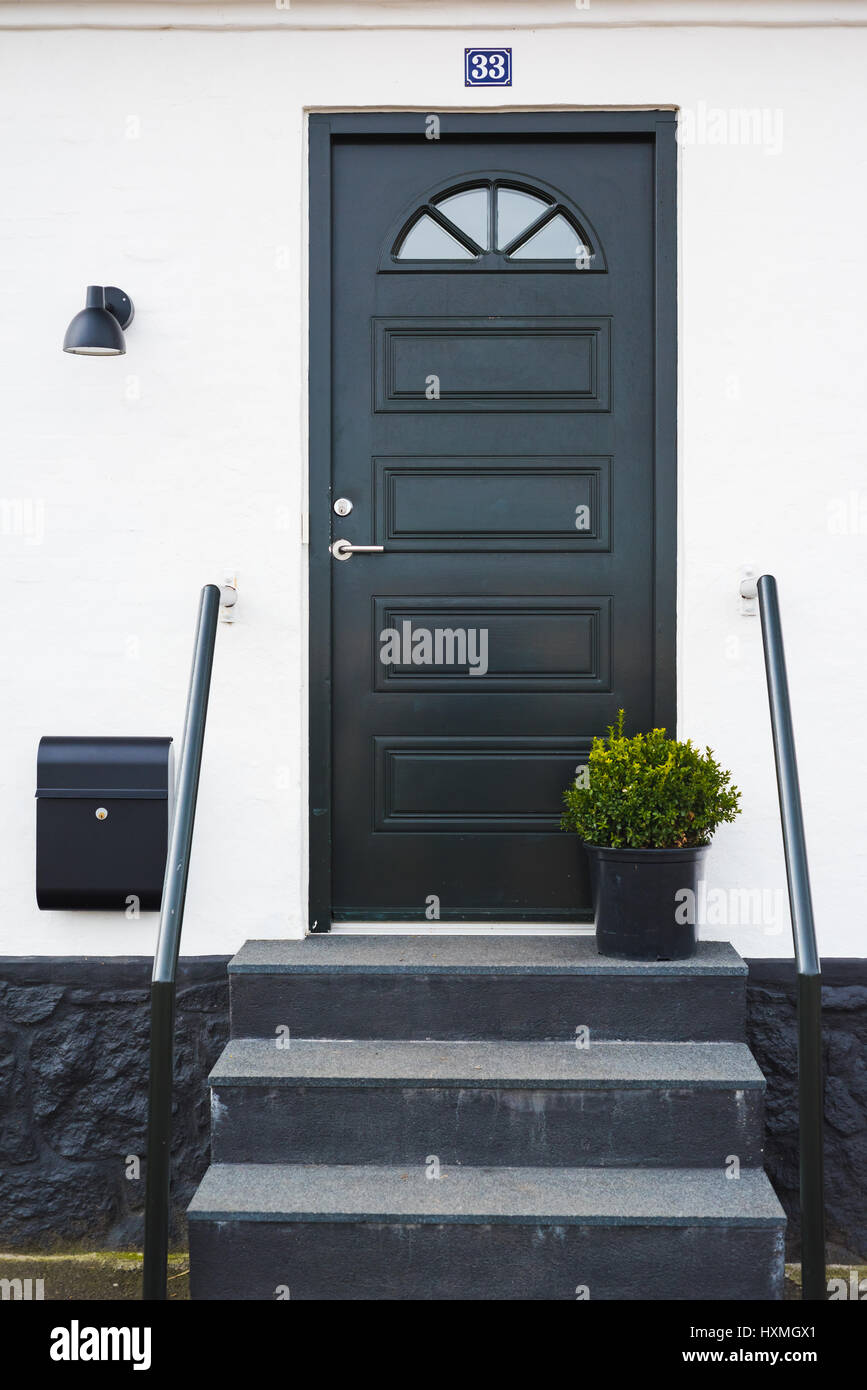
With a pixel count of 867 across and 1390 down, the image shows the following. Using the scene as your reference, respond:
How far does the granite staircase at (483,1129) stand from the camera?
98.6 inches

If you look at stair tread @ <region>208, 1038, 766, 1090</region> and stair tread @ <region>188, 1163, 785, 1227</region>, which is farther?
stair tread @ <region>208, 1038, 766, 1090</region>

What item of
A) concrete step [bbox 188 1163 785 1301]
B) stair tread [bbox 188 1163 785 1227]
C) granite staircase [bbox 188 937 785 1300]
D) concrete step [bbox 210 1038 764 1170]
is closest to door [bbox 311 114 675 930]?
granite staircase [bbox 188 937 785 1300]

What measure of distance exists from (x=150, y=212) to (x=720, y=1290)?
9.86ft

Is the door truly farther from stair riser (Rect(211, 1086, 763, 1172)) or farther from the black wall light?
stair riser (Rect(211, 1086, 763, 1172))

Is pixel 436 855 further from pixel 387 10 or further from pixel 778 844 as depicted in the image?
pixel 387 10

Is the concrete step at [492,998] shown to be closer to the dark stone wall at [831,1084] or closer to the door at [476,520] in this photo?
the dark stone wall at [831,1084]

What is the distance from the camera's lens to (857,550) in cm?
317

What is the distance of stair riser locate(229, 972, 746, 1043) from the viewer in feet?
9.45

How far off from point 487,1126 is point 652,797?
0.86m

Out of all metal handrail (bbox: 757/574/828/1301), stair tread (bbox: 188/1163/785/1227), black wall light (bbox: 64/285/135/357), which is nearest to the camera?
metal handrail (bbox: 757/574/828/1301)

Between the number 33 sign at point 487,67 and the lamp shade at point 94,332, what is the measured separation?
3.83 ft

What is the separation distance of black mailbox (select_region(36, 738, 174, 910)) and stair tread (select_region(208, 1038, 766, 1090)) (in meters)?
0.54

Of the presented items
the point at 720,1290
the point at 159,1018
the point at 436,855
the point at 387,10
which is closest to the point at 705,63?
the point at 387,10

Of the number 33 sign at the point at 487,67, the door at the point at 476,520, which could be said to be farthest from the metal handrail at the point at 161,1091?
the number 33 sign at the point at 487,67
